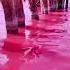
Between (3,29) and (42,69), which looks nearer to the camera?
(42,69)

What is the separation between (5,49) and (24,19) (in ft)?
3.27

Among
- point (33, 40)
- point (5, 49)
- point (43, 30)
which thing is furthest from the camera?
point (43, 30)

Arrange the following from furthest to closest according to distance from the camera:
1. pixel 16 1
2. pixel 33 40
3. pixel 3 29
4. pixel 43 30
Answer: pixel 16 1 < pixel 43 30 < pixel 3 29 < pixel 33 40

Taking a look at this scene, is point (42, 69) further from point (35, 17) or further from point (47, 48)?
point (35, 17)

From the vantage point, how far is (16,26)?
7.57 ft

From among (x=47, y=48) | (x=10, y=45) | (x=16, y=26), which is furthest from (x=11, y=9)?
(x=47, y=48)

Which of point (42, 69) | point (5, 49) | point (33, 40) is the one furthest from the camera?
point (33, 40)

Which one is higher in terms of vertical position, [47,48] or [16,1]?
[16,1]

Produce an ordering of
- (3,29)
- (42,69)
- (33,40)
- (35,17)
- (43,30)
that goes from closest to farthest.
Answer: (42,69) < (33,40) < (3,29) < (43,30) < (35,17)

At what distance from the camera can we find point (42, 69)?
1335 millimetres

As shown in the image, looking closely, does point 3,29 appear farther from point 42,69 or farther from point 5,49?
point 42,69

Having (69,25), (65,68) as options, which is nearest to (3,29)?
(69,25)

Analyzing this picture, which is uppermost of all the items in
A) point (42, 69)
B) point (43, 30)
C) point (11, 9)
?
point (11, 9)

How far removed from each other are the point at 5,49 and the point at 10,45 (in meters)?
0.09
